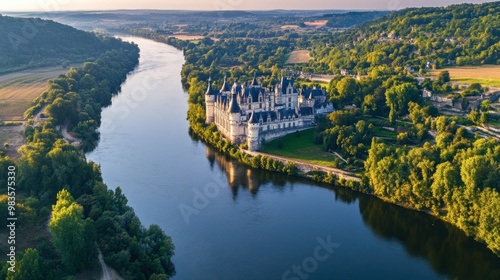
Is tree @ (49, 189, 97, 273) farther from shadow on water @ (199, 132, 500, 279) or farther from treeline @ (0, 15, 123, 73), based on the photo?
treeline @ (0, 15, 123, 73)

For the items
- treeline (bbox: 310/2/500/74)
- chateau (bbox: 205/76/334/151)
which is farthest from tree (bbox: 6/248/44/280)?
treeline (bbox: 310/2/500/74)

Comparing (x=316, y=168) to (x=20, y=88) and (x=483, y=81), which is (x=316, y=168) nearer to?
(x=483, y=81)

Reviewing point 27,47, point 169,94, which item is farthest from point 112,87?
point 27,47

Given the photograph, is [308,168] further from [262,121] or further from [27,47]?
[27,47]

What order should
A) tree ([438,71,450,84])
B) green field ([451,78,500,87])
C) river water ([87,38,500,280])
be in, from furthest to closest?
tree ([438,71,450,84]) < green field ([451,78,500,87]) < river water ([87,38,500,280])

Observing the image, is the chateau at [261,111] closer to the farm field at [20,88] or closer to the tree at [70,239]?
the farm field at [20,88]

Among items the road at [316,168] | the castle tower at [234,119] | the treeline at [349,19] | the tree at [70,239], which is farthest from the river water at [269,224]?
the treeline at [349,19]

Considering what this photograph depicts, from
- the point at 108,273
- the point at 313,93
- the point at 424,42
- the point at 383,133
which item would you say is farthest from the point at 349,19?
the point at 108,273
